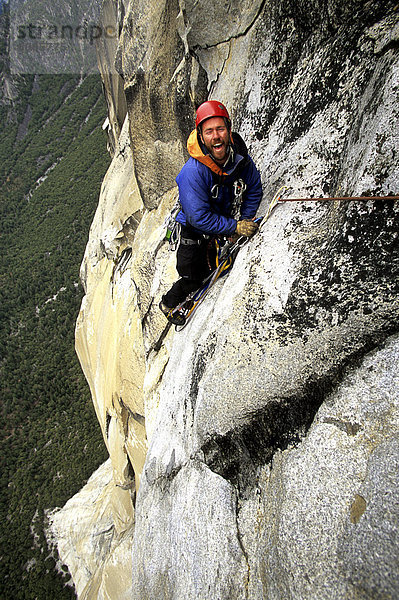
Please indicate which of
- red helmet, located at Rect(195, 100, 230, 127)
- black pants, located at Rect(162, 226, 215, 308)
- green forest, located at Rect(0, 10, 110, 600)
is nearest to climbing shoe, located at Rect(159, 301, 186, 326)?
black pants, located at Rect(162, 226, 215, 308)

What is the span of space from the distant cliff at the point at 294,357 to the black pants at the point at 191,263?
413 millimetres

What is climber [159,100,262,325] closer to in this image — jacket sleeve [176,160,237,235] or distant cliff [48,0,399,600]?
jacket sleeve [176,160,237,235]

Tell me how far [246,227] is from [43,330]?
4203cm

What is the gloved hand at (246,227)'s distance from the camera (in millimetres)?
3523

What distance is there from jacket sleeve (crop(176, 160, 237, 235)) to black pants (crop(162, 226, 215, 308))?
65 centimetres

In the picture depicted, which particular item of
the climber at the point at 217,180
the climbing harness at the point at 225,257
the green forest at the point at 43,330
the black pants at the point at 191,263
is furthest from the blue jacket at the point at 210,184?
the green forest at the point at 43,330

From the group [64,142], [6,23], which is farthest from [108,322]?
[6,23]

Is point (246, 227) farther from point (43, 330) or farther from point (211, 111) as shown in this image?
point (43, 330)

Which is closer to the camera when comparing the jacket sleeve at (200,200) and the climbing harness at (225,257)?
the climbing harness at (225,257)

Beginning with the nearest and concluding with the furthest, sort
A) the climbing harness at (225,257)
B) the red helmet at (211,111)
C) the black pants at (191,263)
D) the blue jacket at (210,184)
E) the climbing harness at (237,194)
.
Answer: the climbing harness at (225,257), the red helmet at (211,111), the blue jacket at (210,184), the climbing harness at (237,194), the black pants at (191,263)

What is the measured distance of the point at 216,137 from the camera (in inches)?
121

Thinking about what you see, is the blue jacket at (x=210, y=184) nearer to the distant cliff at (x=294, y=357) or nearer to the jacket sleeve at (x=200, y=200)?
the jacket sleeve at (x=200, y=200)

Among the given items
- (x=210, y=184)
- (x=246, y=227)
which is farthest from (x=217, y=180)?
(x=246, y=227)

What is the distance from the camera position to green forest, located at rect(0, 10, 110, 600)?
25.2m
